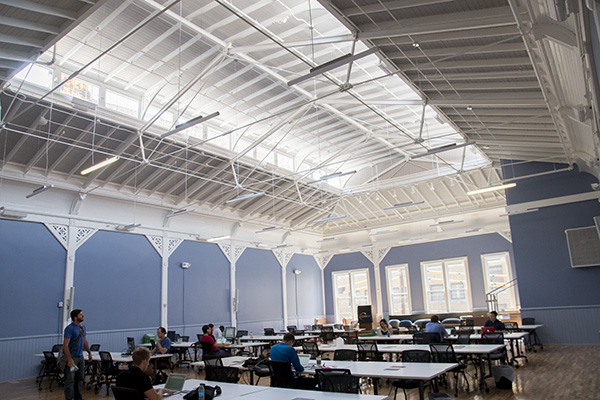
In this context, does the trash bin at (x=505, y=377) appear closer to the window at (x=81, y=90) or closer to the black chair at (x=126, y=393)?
the black chair at (x=126, y=393)

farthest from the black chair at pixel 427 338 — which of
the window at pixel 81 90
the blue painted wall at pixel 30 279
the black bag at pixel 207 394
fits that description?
the window at pixel 81 90

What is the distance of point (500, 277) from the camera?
17.9m

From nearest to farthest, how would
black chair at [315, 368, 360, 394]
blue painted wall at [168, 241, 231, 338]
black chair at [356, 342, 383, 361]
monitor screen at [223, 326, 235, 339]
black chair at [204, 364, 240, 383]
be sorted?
black chair at [315, 368, 360, 394] → black chair at [204, 364, 240, 383] → black chair at [356, 342, 383, 361] → monitor screen at [223, 326, 235, 339] → blue painted wall at [168, 241, 231, 338]

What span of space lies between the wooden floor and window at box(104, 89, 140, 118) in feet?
22.4

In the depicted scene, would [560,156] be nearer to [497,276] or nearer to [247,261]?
[497,276]

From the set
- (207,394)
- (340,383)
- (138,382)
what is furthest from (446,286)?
(138,382)

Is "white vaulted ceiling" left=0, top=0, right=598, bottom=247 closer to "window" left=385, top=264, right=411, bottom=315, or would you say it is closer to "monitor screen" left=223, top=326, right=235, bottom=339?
"window" left=385, top=264, right=411, bottom=315

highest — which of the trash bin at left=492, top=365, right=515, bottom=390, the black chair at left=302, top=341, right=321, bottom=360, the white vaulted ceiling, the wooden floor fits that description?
the white vaulted ceiling

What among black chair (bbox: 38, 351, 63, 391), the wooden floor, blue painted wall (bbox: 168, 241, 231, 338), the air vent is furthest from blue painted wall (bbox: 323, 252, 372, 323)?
black chair (bbox: 38, 351, 63, 391)

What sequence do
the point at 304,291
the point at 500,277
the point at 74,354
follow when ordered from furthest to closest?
the point at 304,291, the point at 500,277, the point at 74,354

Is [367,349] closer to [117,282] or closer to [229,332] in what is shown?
[229,332]

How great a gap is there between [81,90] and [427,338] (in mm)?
10015

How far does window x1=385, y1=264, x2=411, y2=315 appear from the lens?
66.1 feet

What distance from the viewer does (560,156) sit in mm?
12906
